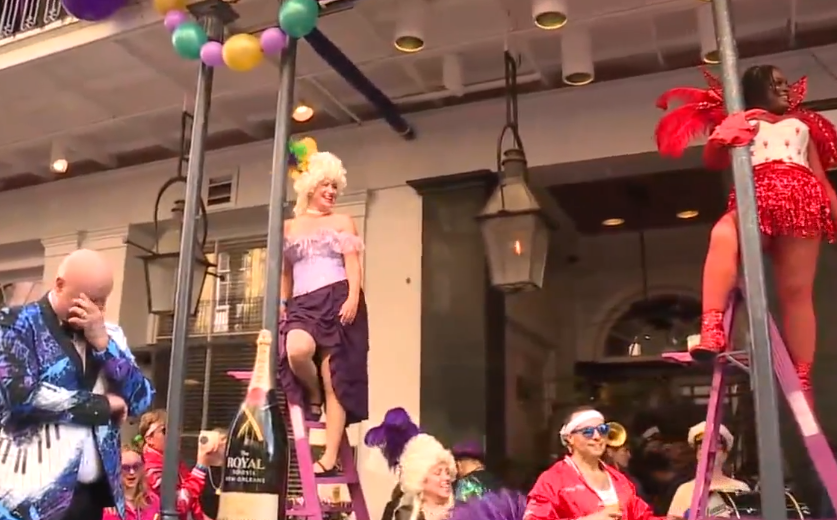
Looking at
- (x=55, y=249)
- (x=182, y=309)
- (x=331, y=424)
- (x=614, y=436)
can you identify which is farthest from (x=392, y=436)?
(x=55, y=249)

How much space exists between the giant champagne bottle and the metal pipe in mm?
1838

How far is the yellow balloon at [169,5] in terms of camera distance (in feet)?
12.5

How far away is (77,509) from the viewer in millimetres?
2342

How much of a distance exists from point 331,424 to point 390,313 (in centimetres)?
231

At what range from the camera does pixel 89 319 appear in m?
2.37

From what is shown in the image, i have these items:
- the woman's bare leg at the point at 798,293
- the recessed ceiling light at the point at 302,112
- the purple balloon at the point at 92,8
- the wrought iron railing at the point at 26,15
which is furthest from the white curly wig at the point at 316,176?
the wrought iron railing at the point at 26,15

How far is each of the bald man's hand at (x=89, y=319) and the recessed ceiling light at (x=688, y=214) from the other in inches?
199

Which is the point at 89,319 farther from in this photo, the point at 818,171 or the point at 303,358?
the point at 818,171

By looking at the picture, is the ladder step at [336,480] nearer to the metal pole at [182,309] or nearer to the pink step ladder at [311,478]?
the pink step ladder at [311,478]

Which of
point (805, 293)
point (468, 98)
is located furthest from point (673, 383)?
point (805, 293)

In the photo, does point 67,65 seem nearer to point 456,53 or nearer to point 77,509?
point 456,53

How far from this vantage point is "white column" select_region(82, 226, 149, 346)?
682 cm

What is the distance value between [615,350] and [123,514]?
507 cm

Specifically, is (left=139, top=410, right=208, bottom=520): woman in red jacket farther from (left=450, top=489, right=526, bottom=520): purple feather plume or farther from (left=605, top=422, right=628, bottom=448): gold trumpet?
(left=605, top=422, right=628, bottom=448): gold trumpet
